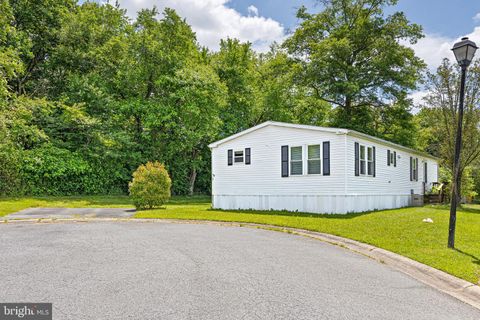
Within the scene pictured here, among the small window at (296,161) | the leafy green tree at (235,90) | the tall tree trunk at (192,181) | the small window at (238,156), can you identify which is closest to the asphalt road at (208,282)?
the small window at (296,161)

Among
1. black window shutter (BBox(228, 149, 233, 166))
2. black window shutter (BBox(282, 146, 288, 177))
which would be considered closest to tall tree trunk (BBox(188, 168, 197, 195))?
black window shutter (BBox(228, 149, 233, 166))

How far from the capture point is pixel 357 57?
90.5 ft

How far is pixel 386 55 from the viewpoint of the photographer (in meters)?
25.3

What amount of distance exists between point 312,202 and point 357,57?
17706 mm


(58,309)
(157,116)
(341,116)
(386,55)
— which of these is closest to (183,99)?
(157,116)

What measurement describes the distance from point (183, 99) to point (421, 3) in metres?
15.6

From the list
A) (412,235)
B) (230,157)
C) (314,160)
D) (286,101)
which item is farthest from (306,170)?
(286,101)

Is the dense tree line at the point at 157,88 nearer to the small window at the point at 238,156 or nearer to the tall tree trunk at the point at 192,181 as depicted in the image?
the tall tree trunk at the point at 192,181

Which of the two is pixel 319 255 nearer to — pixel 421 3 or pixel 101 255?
pixel 101 255

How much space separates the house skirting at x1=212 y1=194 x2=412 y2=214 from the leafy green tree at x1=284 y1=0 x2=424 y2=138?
35.4 feet

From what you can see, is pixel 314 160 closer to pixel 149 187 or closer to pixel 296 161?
pixel 296 161

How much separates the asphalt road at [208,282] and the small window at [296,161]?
710 cm

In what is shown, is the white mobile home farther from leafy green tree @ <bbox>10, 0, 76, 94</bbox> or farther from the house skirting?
leafy green tree @ <bbox>10, 0, 76, 94</bbox>

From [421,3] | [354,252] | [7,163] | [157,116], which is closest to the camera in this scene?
[354,252]
